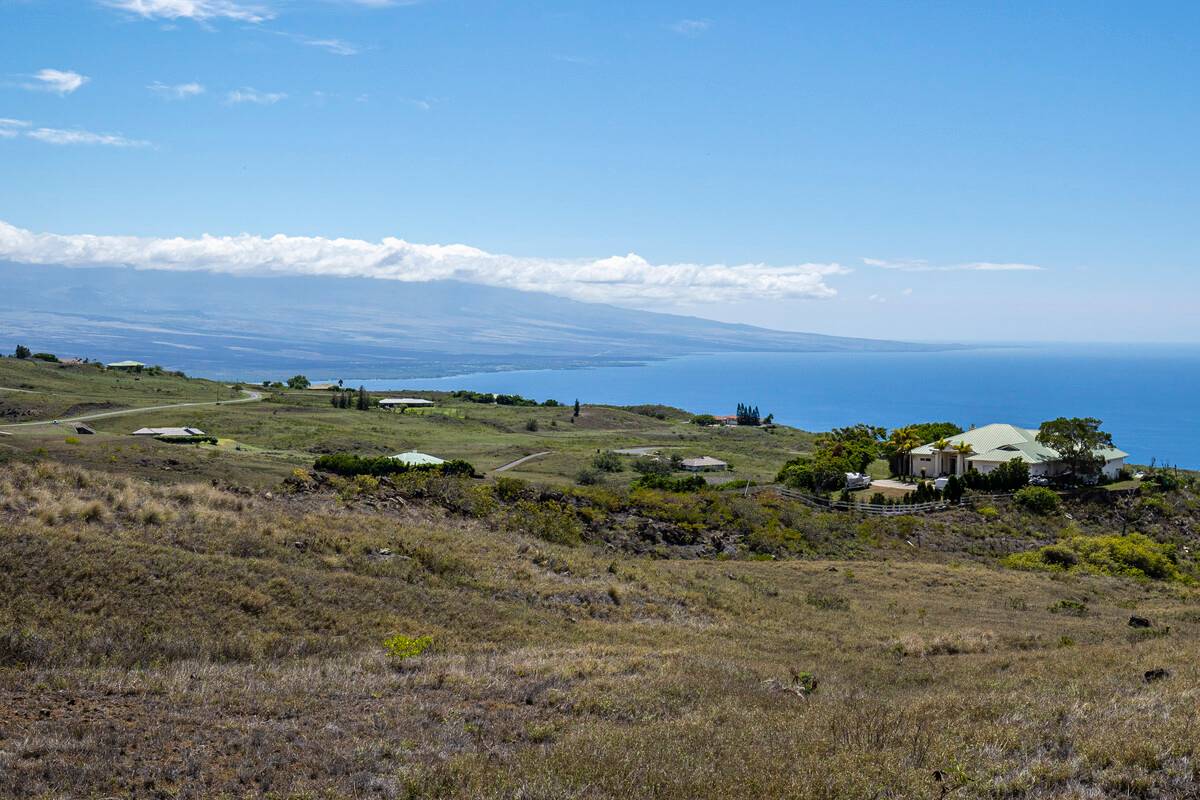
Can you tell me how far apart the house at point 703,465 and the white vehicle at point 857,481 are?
30.3 ft

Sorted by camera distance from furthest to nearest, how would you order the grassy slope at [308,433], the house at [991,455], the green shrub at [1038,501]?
the house at [991,455] → the green shrub at [1038,501] → the grassy slope at [308,433]

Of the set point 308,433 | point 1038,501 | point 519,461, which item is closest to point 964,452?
point 1038,501

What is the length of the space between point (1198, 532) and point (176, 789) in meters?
43.9

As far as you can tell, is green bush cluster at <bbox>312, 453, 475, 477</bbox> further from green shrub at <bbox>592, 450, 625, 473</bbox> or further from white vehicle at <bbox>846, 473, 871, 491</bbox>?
white vehicle at <bbox>846, 473, 871, 491</bbox>

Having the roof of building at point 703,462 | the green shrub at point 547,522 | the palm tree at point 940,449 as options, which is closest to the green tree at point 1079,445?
the palm tree at point 940,449

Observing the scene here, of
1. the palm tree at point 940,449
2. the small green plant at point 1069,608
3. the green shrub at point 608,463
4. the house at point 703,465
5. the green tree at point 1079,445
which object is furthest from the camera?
the house at point 703,465

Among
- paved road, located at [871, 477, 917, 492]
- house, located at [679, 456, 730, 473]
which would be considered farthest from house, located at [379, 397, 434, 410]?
paved road, located at [871, 477, 917, 492]

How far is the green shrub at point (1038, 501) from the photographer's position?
135ft

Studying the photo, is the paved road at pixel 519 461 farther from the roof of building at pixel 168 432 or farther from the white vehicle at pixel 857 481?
the white vehicle at pixel 857 481

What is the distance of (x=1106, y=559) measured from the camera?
105 feet

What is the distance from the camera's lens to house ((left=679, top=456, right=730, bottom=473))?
175 feet

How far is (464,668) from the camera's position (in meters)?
11.0

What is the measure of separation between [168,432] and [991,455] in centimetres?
4491

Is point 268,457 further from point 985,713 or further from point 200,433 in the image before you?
point 985,713
